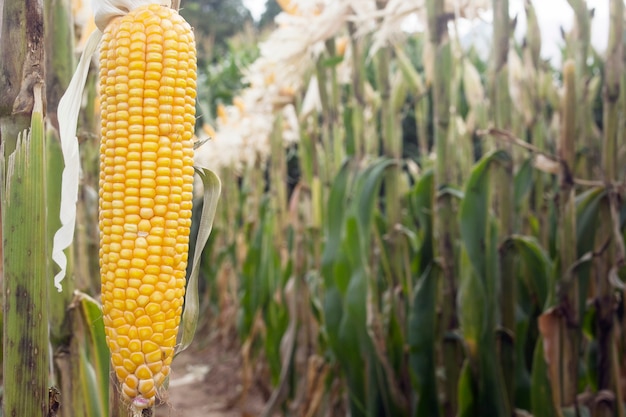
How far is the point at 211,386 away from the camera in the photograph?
4652 mm

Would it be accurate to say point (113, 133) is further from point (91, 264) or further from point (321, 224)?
Result: point (321, 224)

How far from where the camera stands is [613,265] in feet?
5.72

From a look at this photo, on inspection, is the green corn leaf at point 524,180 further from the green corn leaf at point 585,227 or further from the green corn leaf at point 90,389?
the green corn leaf at point 90,389

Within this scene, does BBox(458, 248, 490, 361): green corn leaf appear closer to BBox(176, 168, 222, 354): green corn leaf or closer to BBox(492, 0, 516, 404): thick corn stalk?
BBox(492, 0, 516, 404): thick corn stalk

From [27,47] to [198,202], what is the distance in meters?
6.04

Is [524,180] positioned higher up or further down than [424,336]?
higher up

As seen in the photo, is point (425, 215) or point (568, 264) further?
point (425, 215)

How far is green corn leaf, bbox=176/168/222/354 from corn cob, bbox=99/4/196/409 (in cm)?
3

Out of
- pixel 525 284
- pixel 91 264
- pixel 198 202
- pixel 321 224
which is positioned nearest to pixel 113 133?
pixel 91 264

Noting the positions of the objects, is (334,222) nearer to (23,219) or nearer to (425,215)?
(425,215)

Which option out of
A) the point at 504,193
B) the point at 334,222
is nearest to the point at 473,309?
the point at 504,193

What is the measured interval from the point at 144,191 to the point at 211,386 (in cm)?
423

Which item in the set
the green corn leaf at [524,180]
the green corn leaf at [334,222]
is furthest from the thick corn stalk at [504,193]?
the green corn leaf at [334,222]

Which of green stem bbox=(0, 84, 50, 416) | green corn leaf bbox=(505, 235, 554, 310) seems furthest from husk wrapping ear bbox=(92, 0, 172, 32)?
green corn leaf bbox=(505, 235, 554, 310)
